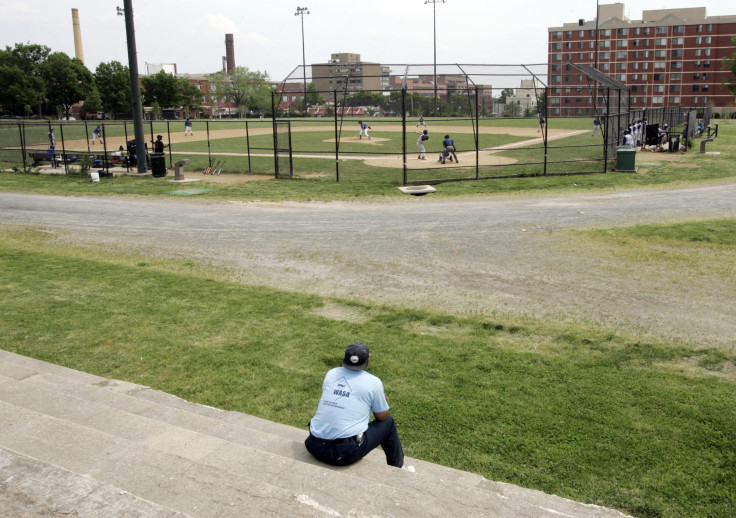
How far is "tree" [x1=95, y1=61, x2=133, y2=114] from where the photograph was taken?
10562 centimetres

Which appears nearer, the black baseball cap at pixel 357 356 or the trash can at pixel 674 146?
the black baseball cap at pixel 357 356

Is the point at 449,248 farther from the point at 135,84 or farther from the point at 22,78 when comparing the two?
the point at 22,78

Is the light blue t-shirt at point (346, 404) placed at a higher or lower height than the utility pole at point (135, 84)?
lower

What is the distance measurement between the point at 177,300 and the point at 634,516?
817 cm

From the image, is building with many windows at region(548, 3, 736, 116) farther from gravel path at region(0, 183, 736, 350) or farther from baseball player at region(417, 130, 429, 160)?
gravel path at region(0, 183, 736, 350)

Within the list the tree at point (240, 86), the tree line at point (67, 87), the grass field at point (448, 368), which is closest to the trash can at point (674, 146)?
the grass field at point (448, 368)

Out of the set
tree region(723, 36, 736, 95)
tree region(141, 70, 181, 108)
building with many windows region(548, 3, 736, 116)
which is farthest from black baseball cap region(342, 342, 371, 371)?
building with many windows region(548, 3, 736, 116)

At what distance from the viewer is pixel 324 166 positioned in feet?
102

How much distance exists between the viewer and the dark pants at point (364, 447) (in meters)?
5.14

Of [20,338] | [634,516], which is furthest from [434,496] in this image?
[20,338]

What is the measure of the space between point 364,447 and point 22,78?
356ft

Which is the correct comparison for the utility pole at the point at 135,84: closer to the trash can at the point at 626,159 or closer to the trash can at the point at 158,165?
the trash can at the point at 158,165

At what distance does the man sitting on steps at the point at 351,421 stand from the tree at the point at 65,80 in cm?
11291

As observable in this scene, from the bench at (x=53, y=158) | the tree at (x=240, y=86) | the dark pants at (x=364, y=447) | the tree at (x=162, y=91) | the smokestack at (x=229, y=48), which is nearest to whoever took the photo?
the dark pants at (x=364, y=447)
